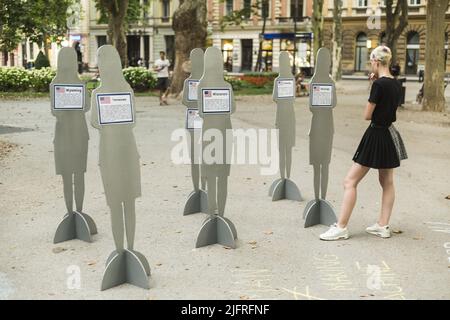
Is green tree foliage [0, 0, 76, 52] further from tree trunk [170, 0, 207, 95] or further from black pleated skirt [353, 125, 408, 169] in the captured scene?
black pleated skirt [353, 125, 408, 169]

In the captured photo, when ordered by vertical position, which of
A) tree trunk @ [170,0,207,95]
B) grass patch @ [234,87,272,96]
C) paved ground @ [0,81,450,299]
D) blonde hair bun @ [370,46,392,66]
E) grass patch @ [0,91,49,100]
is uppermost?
tree trunk @ [170,0,207,95]

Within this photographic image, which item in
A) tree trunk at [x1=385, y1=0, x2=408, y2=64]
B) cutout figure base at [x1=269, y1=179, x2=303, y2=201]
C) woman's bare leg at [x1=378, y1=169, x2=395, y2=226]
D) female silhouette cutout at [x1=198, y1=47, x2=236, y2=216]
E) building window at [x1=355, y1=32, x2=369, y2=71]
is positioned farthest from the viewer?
building window at [x1=355, y1=32, x2=369, y2=71]

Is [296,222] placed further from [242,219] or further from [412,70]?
[412,70]

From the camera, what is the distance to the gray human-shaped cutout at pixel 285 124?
842 centimetres

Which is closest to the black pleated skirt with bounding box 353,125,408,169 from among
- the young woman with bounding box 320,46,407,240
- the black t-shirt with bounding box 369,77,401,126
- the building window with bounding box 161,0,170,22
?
the young woman with bounding box 320,46,407,240

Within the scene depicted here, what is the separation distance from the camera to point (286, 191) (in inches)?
340

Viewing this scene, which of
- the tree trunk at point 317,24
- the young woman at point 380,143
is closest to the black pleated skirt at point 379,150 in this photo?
the young woman at point 380,143

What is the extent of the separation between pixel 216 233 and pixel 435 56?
1647 centimetres

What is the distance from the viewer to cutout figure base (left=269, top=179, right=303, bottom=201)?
8.55 meters

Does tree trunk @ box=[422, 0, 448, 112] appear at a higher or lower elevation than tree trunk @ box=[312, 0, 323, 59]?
lower

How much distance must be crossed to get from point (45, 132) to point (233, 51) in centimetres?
5420

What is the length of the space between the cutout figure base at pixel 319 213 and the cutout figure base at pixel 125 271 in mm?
2533

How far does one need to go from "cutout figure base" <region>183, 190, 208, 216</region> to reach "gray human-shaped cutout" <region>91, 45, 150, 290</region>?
2.41 meters

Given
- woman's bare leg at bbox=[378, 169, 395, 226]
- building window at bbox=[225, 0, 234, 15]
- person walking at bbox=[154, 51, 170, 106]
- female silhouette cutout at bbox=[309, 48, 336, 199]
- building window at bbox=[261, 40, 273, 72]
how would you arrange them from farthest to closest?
building window at bbox=[225, 0, 234, 15] < building window at bbox=[261, 40, 273, 72] < person walking at bbox=[154, 51, 170, 106] < female silhouette cutout at bbox=[309, 48, 336, 199] < woman's bare leg at bbox=[378, 169, 395, 226]
